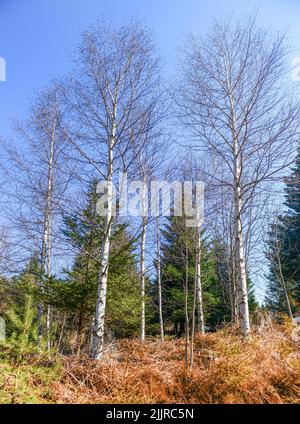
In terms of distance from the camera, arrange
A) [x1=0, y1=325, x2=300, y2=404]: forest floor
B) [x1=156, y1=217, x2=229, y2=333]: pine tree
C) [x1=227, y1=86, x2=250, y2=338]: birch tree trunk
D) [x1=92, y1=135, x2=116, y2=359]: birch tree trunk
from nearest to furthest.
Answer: [x1=0, y1=325, x2=300, y2=404]: forest floor < [x1=92, y1=135, x2=116, y2=359]: birch tree trunk < [x1=227, y1=86, x2=250, y2=338]: birch tree trunk < [x1=156, y1=217, x2=229, y2=333]: pine tree

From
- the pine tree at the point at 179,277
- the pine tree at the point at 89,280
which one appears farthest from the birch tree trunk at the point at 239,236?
the pine tree at the point at 179,277

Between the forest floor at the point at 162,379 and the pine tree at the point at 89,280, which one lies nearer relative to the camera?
the forest floor at the point at 162,379

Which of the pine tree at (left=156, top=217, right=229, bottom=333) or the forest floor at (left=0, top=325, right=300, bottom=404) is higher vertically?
the pine tree at (left=156, top=217, right=229, bottom=333)

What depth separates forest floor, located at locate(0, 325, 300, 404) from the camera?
9.96 feet

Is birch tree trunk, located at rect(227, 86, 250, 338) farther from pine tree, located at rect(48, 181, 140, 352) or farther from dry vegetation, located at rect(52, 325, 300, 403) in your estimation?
pine tree, located at rect(48, 181, 140, 352)

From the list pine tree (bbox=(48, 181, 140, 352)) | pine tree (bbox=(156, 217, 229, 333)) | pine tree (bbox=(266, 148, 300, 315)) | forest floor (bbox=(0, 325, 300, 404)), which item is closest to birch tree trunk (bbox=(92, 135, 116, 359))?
forest floor (bbox=(0, 325, 300, 404))

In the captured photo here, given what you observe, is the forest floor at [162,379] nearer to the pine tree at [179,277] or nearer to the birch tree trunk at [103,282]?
the birch tree trunk at [103,282]

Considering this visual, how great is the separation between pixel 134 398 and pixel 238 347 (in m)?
1.94

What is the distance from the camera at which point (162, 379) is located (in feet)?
11.5

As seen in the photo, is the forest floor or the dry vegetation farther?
the dry vegetation

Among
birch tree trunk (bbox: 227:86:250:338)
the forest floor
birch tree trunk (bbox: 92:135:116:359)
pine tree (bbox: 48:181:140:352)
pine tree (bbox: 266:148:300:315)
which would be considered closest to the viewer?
the forest floor

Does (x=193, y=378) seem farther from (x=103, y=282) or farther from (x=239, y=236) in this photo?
(x=239, y=236)

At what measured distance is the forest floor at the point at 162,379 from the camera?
3.04 metres

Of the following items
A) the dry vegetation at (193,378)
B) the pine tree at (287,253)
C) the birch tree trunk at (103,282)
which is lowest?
the dry vegetation at (193,378)
